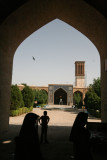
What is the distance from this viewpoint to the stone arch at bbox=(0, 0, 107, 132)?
6.91m

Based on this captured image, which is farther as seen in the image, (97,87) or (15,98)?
(97,87)

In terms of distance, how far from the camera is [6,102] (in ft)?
25.5

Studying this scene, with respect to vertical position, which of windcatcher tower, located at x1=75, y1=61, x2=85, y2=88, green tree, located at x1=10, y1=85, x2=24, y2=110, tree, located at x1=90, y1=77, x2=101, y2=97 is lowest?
green tree, located at x1=10, y1=85, x2=24, y2=110

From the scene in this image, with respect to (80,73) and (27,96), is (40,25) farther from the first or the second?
(80,73)

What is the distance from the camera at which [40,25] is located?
8531 mm

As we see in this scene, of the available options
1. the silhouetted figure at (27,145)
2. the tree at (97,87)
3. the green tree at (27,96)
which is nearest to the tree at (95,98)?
the tree at (97,87)

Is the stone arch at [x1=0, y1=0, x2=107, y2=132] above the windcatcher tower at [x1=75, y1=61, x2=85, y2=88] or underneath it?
underneath

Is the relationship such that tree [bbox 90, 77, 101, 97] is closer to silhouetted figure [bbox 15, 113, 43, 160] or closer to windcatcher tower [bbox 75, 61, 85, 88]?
silhouetted figure [bbox 15, 113, 43, 160]

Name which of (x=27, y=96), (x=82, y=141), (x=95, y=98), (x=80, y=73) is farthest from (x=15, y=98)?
(x=80, y=73)

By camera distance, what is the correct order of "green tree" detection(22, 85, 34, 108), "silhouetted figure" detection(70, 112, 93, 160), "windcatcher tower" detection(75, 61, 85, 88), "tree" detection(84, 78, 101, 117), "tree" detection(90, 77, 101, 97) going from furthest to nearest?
"windcatcher tower" detection(75, 61, 85, 88), "green tree" detection(22, 85, 34, 108), "tree" detection(90, 77, 101, 97), "tree" detection(84, 78, 101, 117), "silhouetted figure" detection(70, 112, 93, 160)

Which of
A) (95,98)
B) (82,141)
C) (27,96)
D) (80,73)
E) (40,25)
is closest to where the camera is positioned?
(82,141)

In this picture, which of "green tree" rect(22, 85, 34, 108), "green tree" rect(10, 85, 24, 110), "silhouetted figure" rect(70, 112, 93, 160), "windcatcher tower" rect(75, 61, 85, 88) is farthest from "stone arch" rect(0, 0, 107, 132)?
"windcatcher tower" rect(75, 61, 85, 88)

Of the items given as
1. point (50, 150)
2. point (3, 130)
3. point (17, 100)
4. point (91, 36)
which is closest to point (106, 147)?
point (50, 150)

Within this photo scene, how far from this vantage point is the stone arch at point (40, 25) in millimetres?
6906
